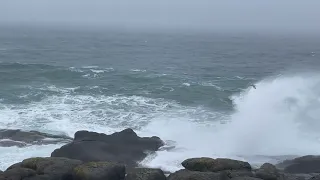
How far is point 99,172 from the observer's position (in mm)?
19891

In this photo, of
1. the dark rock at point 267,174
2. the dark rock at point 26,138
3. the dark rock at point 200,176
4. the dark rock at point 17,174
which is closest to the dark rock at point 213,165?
the dark rock at point 267,174

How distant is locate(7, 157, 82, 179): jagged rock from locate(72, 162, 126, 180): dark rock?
0.47 meters

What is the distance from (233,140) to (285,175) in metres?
9.77

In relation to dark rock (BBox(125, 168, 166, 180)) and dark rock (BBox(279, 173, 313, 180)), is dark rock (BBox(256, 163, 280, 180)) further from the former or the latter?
dark rock (BBox(125, 168, 166, 180))

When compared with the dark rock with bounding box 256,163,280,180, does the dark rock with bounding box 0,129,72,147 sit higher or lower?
higher

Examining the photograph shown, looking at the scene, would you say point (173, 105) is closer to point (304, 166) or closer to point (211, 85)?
point (211, 85)

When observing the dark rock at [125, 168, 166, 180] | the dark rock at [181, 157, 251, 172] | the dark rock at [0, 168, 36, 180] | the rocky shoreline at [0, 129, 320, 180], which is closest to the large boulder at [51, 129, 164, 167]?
the rocky shoreline at [0, 129, 320, 180]

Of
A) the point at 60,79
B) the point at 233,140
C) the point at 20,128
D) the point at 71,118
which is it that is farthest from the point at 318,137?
the point at 60,79

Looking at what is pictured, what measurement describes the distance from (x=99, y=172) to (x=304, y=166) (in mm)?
10945

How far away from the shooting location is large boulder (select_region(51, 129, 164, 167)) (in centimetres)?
2488

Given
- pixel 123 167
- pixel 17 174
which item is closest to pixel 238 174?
pixel 123 167

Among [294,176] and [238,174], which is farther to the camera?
[294,176]

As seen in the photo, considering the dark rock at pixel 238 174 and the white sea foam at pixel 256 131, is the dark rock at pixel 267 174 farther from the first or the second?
the white sea foam at pixel 256 131

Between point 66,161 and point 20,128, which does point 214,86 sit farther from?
point 66,161
